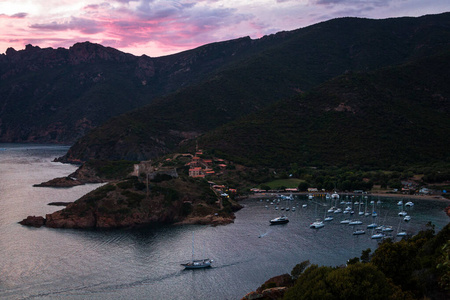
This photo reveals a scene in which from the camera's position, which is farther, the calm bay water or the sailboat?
the sailboat

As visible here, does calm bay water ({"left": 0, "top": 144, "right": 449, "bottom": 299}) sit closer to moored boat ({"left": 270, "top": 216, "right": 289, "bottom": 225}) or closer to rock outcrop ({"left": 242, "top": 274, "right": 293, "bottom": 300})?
moored boat ({"left": 270, "top": 216, "right": 289, "bottom": 225})

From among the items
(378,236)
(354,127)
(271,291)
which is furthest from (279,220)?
(354,127)

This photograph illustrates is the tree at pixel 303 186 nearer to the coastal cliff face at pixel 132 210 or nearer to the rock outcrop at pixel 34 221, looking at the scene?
the coastal cliff face at pixel 132 210

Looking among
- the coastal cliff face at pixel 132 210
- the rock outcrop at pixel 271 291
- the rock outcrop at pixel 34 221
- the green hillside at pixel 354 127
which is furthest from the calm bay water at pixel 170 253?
the green hillside at pixel 354 127

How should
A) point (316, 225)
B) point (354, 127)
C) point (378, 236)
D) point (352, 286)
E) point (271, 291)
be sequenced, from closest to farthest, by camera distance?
1. point (352, 286)
2. point (271, 291)
3. point (378, 236)
4. point (316, 225)
5. point (354, 127)

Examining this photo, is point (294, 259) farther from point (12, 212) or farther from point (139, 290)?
point (12, 212)

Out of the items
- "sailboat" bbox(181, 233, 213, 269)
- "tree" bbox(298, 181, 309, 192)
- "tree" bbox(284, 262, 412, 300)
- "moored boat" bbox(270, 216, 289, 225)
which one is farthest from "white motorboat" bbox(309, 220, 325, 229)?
"tree" bbox(284, 262, 412, 300)

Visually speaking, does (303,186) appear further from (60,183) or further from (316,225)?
(60,183)
